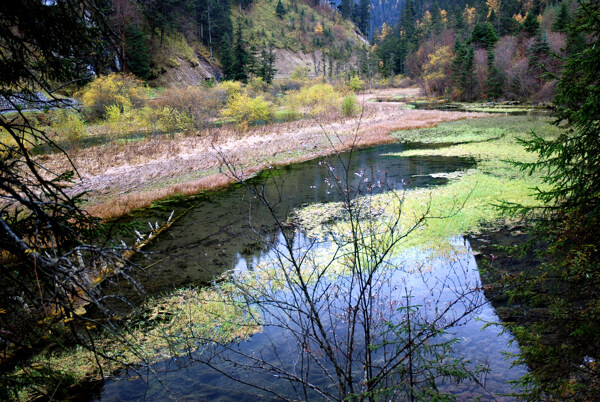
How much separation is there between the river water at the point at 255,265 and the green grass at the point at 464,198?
0.77m

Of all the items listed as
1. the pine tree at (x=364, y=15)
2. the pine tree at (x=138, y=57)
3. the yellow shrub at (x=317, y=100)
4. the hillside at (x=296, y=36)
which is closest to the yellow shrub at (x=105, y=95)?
the pine tree at (x=138, y=57)

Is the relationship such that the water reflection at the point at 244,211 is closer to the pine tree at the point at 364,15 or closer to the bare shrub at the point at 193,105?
the bare shrub at the point at 193,105

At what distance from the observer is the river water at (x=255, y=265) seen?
4.95m

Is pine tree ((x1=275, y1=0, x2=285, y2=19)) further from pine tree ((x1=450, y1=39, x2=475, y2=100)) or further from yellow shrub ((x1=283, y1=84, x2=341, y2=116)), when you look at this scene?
yellow shrub ((x1=283, y1=84, x2=341, y2=116))

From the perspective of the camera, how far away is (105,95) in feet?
108

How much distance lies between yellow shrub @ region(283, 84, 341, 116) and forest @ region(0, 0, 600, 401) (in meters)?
0.46

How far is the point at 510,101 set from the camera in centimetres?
4278

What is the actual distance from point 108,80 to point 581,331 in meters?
38.2

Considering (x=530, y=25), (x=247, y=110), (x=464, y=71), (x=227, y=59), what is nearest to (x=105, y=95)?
(x=247, y=110)

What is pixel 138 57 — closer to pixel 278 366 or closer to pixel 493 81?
pixel 493 81

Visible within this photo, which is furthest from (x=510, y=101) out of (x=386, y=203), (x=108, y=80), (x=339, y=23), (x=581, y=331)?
(x=339, y=23)

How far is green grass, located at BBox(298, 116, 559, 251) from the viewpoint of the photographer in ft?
31.7

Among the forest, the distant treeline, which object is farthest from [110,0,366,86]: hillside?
the distant treeline

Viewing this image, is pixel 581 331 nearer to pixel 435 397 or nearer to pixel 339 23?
pixel 435 397
